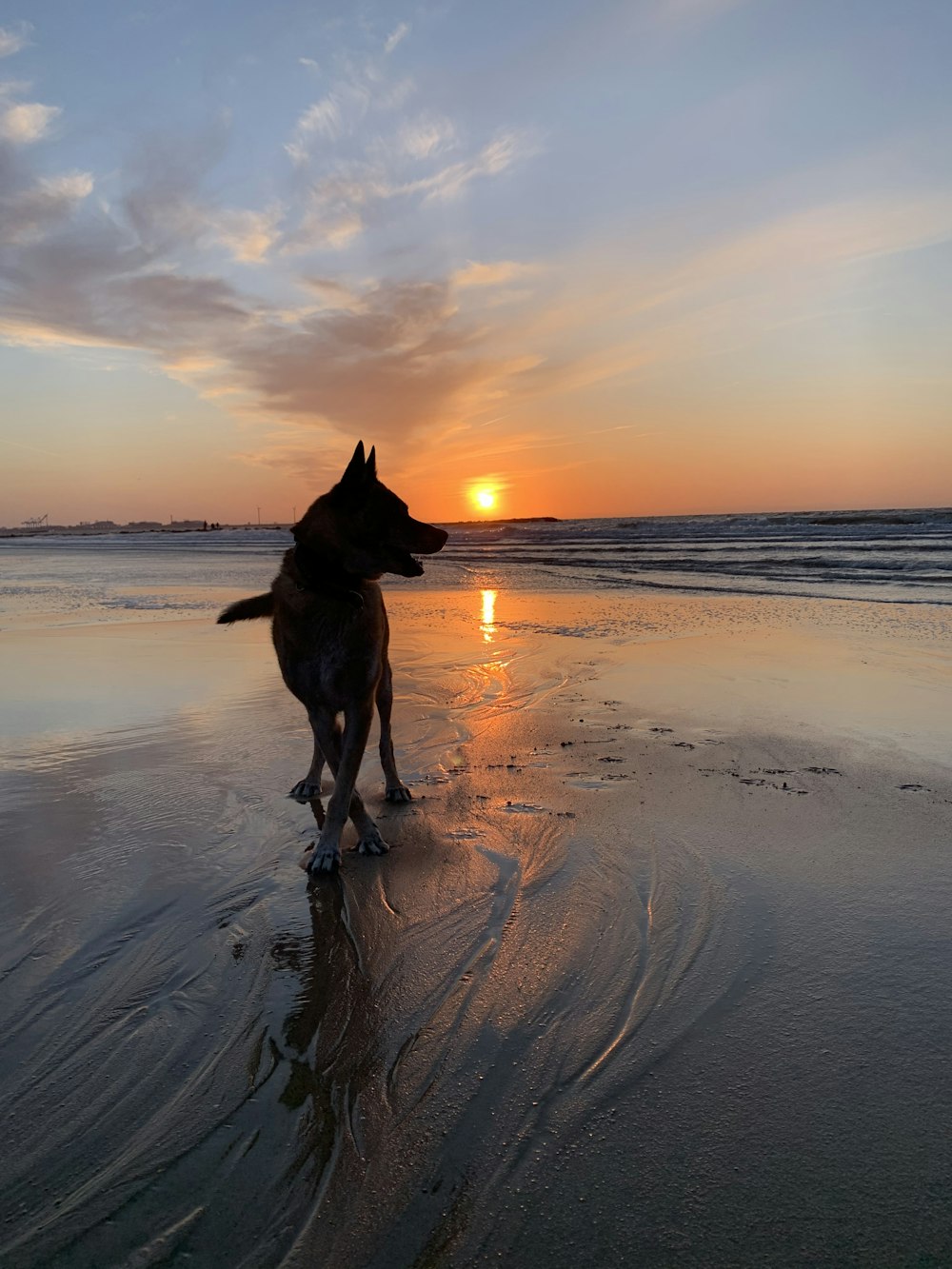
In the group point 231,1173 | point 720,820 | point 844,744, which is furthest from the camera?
point 844,744

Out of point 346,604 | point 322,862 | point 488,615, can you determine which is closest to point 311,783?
point 322,862

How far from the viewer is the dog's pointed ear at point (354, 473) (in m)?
3.88

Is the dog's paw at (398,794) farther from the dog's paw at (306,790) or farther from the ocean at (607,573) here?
the ocean at (607,573)

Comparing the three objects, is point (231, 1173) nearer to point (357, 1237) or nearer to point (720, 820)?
point (357, 1237)

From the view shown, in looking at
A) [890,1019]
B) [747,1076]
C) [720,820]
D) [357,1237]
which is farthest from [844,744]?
[357,1237]

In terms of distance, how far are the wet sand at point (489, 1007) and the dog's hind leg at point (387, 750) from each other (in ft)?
0.42

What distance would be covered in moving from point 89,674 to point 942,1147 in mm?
7972

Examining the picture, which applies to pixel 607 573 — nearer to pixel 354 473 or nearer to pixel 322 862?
pixel 354 473

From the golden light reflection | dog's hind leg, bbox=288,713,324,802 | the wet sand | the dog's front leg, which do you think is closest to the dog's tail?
dog's hind leg, bbox=288,713,324,802

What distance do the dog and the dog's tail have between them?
0.57 meters

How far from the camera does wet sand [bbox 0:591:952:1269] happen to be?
167 cm

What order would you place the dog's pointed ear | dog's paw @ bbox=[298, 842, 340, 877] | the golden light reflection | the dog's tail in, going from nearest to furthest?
1. dog's paw @ bbox=[298, 842, 340, 877]
2. the dog's pointed ear
3. the dog's tail
4. the golden light reflection

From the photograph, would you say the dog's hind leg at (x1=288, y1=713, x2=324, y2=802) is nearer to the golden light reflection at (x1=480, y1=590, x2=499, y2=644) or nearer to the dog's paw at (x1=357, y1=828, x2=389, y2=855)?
the dog's paw at (x1=357, y1=828, x2=389, y2=855)

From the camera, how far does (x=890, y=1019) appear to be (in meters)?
2.34
